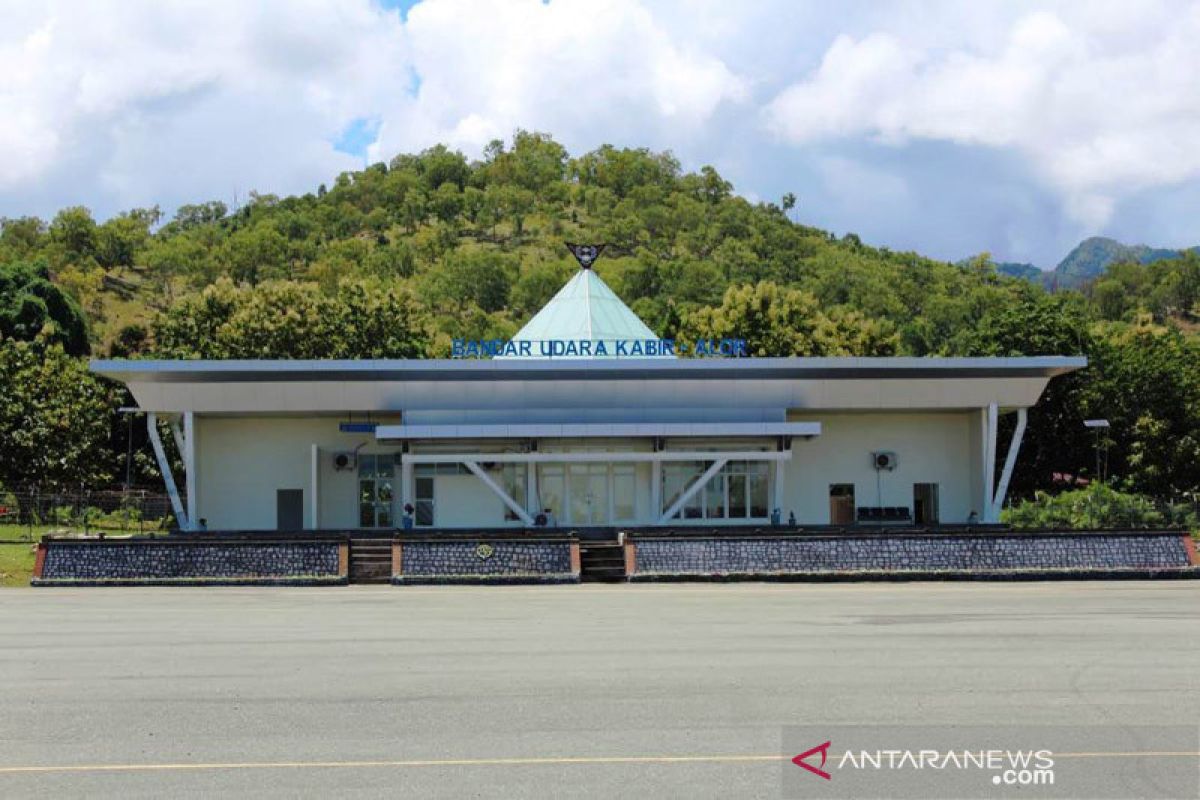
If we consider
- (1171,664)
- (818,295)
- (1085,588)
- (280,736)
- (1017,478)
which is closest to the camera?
(280,736)

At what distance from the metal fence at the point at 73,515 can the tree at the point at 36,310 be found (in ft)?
140

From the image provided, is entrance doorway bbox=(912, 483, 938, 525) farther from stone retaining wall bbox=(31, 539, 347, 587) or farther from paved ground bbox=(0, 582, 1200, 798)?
stone retaining wall bbox=(31, 539, 347, 587)

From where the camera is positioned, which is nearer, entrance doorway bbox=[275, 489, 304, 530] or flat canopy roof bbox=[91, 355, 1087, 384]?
flat canopy roof bbox=[91, 355, 1087, 384]

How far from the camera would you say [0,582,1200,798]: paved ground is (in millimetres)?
10969

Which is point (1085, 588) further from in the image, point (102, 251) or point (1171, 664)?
point (102, 251)

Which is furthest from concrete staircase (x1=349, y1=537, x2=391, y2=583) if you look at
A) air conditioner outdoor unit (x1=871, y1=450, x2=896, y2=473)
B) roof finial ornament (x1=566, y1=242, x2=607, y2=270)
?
air conditioner outdoor unit (x1=871, y1=450, x2=896, y2=473)

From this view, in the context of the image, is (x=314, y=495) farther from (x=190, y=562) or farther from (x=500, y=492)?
(x=190, y=562)

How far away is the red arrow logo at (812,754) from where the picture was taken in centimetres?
1076

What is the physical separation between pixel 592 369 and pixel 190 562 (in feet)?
50.9

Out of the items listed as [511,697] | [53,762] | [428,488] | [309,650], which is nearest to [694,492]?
[428,488]

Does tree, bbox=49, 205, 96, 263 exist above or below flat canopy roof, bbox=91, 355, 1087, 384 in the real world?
above

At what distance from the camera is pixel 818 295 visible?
133 m

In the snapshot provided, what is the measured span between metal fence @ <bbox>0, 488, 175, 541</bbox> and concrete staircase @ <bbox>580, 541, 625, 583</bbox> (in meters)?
18.8

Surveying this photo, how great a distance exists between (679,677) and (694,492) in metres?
28.2
